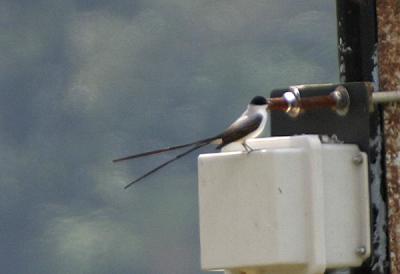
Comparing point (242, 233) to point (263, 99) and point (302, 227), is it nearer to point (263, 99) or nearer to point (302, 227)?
point (302, 227)

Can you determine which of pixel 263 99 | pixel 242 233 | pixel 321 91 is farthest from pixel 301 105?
pixel 263 99

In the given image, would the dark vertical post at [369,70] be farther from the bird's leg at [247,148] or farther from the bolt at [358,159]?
the bird's leg at [247,148]

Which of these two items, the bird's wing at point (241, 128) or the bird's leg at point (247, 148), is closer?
the bird's leg at point (247, 148)

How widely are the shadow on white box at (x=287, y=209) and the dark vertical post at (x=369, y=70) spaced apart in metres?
0.02

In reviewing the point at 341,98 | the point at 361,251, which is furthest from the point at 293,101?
the point at 361,251

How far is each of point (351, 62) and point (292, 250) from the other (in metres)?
0.41

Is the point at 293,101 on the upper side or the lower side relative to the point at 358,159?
upper

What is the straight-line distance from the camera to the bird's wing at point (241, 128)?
4.44m

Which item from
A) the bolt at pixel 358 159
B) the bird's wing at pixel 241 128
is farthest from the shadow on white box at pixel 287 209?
the bird's wing at pixel 241 128

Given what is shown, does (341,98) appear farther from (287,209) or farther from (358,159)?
(287,209)

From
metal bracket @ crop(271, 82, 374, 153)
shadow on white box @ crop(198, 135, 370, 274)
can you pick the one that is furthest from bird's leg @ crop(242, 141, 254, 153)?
metal bracket @ crop(271, 82, 374, 153)

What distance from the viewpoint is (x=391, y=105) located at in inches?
157

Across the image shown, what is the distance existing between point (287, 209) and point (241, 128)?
2.29ft

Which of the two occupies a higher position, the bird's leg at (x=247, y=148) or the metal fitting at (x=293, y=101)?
the metal fitting at (x=293, y=101)
